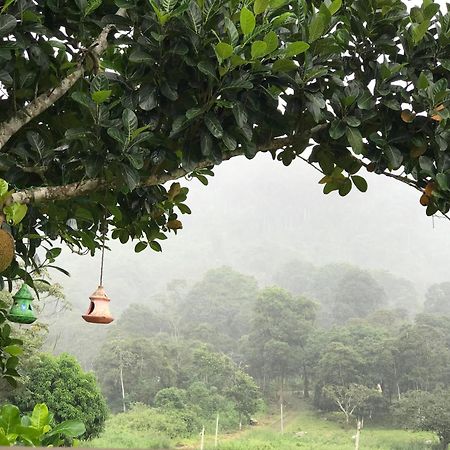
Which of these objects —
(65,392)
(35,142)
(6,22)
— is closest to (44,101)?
(35,142)

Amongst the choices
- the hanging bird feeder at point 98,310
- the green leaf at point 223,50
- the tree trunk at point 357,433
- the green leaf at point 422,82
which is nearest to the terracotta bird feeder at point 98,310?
the hanging bird feeder at point 98,310

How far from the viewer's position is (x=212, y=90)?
1.60m

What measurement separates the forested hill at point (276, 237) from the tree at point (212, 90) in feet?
196

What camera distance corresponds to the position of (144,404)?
3028 centimetres

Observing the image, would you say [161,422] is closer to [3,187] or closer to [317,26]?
[3,187]

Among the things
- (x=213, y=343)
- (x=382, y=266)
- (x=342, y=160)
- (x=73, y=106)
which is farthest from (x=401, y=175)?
(x=382, y=266)

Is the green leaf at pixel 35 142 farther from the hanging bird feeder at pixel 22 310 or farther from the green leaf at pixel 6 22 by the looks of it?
the hanging bird feeder at pixel 22 310

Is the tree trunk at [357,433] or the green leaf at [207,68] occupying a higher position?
the green leaf at [207,68]

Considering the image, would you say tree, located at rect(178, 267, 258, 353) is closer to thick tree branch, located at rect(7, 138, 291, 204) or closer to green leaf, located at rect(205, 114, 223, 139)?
thick tree branch, located at rect(7, 138, 291, 204)

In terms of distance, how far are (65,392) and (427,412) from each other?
723 inches

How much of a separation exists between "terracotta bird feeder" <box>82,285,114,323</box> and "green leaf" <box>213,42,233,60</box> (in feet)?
5.88

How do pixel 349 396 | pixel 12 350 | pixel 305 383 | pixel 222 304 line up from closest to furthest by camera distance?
1. pixel 12 350
2. pixel 349 396
3. pixel 305 383
4. pixel 222 304

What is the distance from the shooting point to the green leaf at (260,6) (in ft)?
5.00

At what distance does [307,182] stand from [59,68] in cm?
8347
